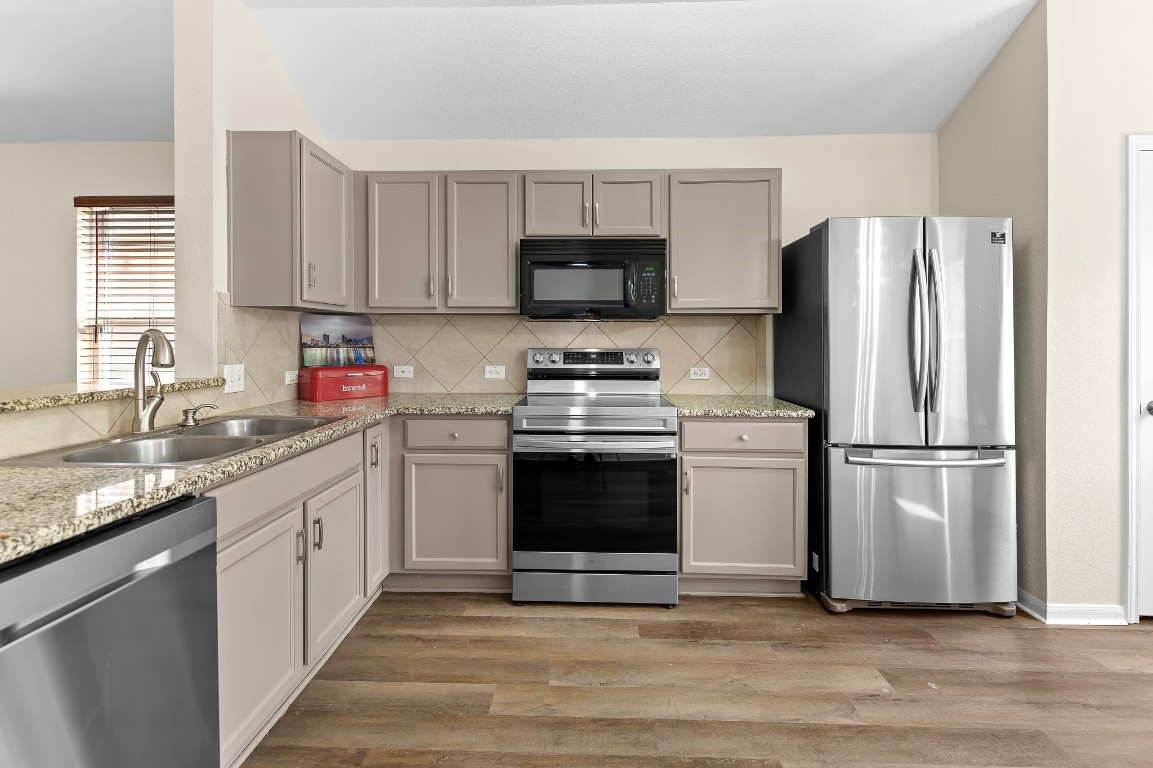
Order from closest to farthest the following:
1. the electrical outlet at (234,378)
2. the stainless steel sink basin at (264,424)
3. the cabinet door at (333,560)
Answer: the cabinet door at (333,560) → the stainless steel sink basin at (264,424) → the electrical outlet at (234,378)

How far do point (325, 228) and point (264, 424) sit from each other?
1.02 m

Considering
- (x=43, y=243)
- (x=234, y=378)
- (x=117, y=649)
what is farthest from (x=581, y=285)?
(x=43, y=243)

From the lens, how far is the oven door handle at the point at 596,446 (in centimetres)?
277

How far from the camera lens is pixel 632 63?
2.97 meters

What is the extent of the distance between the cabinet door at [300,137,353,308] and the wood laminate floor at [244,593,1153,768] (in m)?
1.50

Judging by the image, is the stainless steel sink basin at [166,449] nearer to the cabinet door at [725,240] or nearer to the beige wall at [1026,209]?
the cabinet door at [725,240]

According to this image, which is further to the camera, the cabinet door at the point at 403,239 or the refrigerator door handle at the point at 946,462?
the cabinet door at the point at 403,239

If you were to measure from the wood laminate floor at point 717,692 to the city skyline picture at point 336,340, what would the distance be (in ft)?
4.30

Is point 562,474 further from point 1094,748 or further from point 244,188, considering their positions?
point 1094,748

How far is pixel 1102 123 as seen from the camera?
2547 millimetres

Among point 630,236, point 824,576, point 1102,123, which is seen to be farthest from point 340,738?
point 1102,123

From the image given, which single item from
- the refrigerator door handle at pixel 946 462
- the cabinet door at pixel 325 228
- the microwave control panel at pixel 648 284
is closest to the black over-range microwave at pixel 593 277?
the microwave control panel at pixel 648 284

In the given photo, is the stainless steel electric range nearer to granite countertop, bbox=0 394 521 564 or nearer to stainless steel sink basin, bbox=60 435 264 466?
granite countertop, bbox=0 394 521 564

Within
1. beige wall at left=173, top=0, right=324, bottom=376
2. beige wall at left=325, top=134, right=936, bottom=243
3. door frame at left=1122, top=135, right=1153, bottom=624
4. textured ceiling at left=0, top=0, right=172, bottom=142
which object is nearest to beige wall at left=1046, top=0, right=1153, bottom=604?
door frame at left=1122, top=135, right=1153, bottom=624
